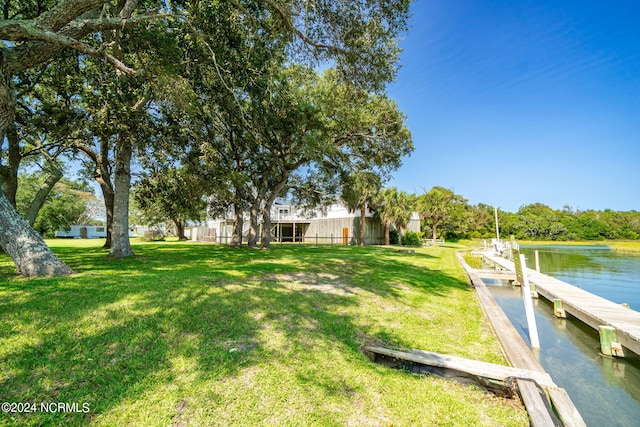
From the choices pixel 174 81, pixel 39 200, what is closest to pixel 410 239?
Answer: pixel 174 81

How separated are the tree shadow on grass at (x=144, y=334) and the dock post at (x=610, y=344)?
3.55 meters

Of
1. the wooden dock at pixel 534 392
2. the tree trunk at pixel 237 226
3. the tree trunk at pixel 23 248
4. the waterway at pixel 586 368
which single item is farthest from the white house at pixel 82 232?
the waterway at pixel 586 368

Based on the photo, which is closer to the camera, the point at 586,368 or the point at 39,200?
the point at 586,368

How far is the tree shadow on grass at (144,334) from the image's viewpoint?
237 centimetres

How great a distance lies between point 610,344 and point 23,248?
33.9 feet

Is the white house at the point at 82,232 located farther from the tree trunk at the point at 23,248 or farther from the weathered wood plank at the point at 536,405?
the weathered wood plank at the point at 536,405

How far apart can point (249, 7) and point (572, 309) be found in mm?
10371

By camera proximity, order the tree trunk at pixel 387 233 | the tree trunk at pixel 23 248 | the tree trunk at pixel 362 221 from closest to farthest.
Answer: the tree trunk at pixel 23 248 → the tree trunk at pixel 362 221 → the tree trunk at pixel 387 233

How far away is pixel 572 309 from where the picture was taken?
6086 mm

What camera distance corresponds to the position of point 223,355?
117 inches

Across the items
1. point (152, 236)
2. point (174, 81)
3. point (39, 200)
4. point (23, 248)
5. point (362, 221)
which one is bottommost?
point (152, 236)

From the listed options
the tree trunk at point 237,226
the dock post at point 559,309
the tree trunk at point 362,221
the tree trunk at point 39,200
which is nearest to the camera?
the dock post at point 559,309

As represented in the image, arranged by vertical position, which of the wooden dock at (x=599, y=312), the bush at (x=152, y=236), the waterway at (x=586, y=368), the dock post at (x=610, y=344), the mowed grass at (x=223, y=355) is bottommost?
the waterway at (x=586, y=368)

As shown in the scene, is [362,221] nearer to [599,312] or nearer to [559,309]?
[559,309]
